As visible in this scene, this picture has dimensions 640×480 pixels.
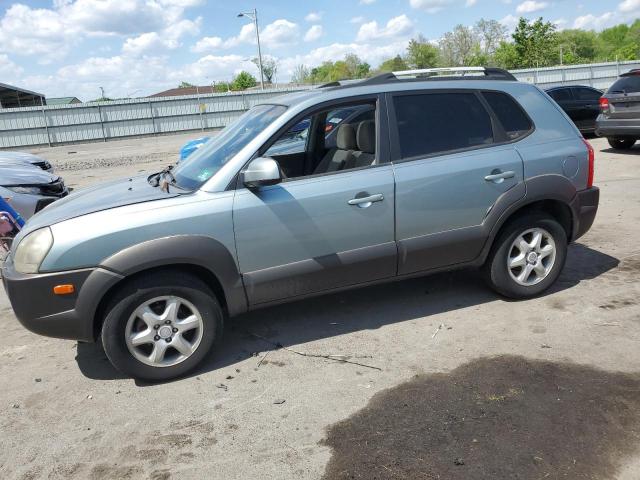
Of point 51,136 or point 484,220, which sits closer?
point 484,220

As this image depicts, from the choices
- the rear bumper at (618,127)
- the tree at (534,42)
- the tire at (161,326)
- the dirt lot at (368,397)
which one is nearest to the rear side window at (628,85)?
the rear bumper at (618,127)

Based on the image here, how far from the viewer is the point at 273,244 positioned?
372cm

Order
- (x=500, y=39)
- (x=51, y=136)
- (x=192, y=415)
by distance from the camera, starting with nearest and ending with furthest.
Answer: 1. (x=192, y=415)
2. (x=51, y=136)
3. (x=500, y=39)

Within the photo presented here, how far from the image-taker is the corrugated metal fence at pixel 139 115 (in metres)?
28.3

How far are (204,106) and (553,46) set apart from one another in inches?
1209

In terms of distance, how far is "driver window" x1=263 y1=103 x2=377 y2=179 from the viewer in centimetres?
410

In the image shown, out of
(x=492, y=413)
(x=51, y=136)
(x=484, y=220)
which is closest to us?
(x=492, y=413)

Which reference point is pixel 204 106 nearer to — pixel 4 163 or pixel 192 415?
pixel 4 163

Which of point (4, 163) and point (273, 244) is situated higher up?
point (4, 163)

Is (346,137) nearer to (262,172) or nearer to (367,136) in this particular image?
(367,136)

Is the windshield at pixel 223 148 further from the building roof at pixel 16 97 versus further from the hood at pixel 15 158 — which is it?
the building roof at pixel 16 97

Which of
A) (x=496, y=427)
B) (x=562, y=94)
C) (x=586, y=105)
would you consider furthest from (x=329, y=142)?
(x=586, y=105)

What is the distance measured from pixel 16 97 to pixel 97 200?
56011mm

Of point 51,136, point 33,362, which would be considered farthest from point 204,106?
point 33,362
